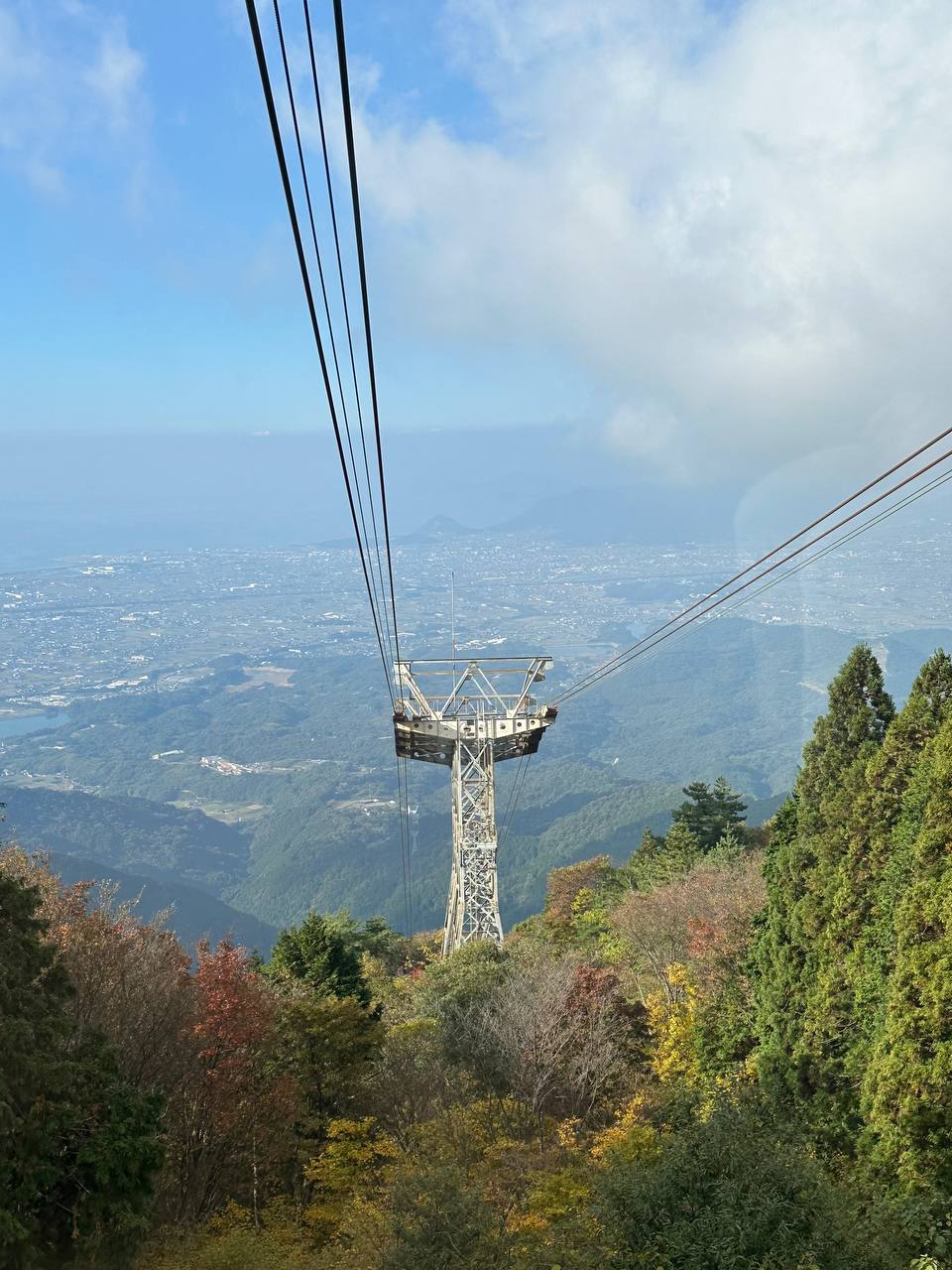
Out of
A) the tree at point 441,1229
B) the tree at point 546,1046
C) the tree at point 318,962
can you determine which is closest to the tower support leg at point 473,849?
the tree at point 318,962

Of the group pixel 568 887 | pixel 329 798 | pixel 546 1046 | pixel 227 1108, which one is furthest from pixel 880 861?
pixel 329 798

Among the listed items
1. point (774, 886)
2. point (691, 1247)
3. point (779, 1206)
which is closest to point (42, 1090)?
point (691, 1247)

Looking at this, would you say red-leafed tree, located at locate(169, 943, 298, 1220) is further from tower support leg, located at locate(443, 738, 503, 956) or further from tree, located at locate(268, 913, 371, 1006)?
tower support leg, located at locate(443, 738, 503, 956)

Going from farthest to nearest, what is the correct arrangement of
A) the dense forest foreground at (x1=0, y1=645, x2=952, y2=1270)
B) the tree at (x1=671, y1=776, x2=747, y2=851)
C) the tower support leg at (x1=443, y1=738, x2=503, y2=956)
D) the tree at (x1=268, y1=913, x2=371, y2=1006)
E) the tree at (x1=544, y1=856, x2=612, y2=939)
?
the tree at (x1=544, y1=856, x2=612, y2=939) < the tree at (x1=671, y1=776, x2=747, y2=851) < the tower support leg at (x1=443, y1=738, x2=503, y2=956) < the tree at (x1=268, y1=913, x2=371, y2=1006) < the dense forest foreground at (x1=0, y1=645, x2=952, y2=1270)

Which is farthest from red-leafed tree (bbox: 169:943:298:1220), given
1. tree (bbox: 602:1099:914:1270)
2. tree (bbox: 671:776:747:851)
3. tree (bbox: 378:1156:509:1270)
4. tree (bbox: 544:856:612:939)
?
tree (bbox: 671:776:747:851)

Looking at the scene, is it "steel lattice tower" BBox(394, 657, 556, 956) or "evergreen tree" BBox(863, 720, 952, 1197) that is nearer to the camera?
"evergreen tree" BBox(863, 720, 952, 1197)

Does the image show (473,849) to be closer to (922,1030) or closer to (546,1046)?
(546,1046)
